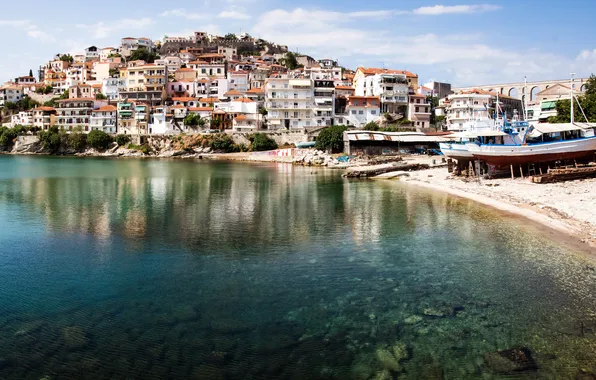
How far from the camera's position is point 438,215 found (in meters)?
26.6

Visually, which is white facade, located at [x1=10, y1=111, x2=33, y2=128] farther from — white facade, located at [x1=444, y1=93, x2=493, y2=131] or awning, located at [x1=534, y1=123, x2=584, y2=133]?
awning, located at [x1=534, y1=123, x2=584, y2=133]

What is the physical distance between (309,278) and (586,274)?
30.7ft

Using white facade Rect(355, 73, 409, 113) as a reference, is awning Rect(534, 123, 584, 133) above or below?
below

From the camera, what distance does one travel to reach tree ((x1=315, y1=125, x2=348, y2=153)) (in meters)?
68.3

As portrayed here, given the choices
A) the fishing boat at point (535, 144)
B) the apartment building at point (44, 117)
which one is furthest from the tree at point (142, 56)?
the fishing boat at point (535, 144)

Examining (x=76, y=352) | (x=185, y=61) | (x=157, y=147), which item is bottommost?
(x=76, y=352)

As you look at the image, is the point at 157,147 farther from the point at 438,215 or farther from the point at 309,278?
the point at 309,278

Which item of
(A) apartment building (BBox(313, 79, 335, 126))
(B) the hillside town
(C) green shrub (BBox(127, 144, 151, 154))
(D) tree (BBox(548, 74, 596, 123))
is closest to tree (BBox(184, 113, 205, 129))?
(B) the hillside town

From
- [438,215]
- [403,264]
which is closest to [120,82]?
[438,215]

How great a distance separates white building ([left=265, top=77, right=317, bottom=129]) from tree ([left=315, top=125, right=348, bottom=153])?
10084 mm

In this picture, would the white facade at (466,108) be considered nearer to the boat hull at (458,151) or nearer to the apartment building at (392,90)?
the apartment building at (392,90)

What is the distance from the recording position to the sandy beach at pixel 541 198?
853 inches

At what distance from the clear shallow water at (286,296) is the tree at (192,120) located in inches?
2256

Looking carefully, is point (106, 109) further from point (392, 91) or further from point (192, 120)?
point (392, 91)
